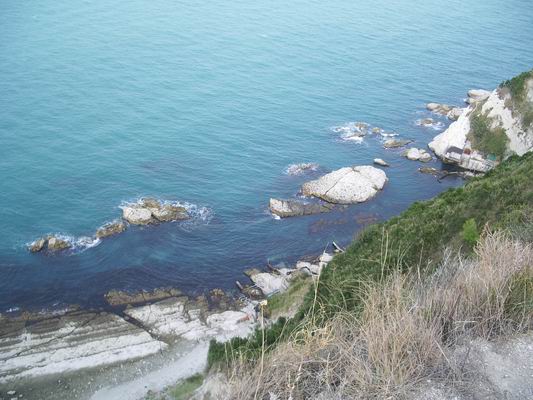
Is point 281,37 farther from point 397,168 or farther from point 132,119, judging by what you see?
point 397,168

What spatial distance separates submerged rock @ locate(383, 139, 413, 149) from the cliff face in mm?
3563

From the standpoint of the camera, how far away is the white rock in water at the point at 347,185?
5181cm

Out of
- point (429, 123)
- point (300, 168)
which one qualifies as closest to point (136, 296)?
point (300, 168)

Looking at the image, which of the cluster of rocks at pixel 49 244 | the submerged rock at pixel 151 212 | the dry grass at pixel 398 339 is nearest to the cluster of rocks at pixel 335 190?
the submerged rock at pixel 151 212

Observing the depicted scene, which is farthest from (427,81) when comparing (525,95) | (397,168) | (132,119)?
(132,119)

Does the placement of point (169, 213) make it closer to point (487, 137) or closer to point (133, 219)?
point (133, 219)

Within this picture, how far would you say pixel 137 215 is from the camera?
4731cm

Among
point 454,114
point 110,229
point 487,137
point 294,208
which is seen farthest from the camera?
point 454,114

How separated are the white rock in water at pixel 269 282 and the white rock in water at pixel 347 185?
1345 cm

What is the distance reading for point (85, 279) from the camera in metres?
40.5

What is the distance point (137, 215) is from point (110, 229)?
2.77 m

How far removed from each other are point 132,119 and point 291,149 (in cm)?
2106

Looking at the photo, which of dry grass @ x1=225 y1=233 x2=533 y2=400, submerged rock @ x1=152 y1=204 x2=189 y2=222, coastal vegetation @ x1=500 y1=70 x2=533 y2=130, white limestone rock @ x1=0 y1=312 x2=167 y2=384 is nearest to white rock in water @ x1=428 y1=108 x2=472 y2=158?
coastal vegetation @ x1=500 y1=70 x2=533 y2=130

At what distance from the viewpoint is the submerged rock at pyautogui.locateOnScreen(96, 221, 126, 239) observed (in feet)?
149
